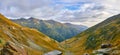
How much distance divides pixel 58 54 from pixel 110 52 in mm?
37552

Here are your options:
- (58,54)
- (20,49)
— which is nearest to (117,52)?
(20,49)

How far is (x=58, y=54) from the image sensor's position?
123m

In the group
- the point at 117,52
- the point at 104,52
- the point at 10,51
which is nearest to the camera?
the point at 10,51

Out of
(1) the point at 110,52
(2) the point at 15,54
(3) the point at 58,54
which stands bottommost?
(2) the point at 15,54

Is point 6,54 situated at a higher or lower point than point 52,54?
lower

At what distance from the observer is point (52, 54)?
124500 millimetres

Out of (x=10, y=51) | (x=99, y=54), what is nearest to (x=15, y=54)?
(x=10, y=51)

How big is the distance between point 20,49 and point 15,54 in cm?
322

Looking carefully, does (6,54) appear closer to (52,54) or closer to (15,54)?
(15,54)

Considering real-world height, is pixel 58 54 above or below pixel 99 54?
above

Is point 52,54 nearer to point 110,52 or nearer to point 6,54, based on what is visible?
point 110,52

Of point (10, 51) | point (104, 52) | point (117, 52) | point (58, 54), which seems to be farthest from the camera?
point (58, 54)

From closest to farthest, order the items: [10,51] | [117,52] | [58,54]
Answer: [10,51] → [117,52] → [58,54]

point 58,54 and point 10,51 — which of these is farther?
point 58,54
